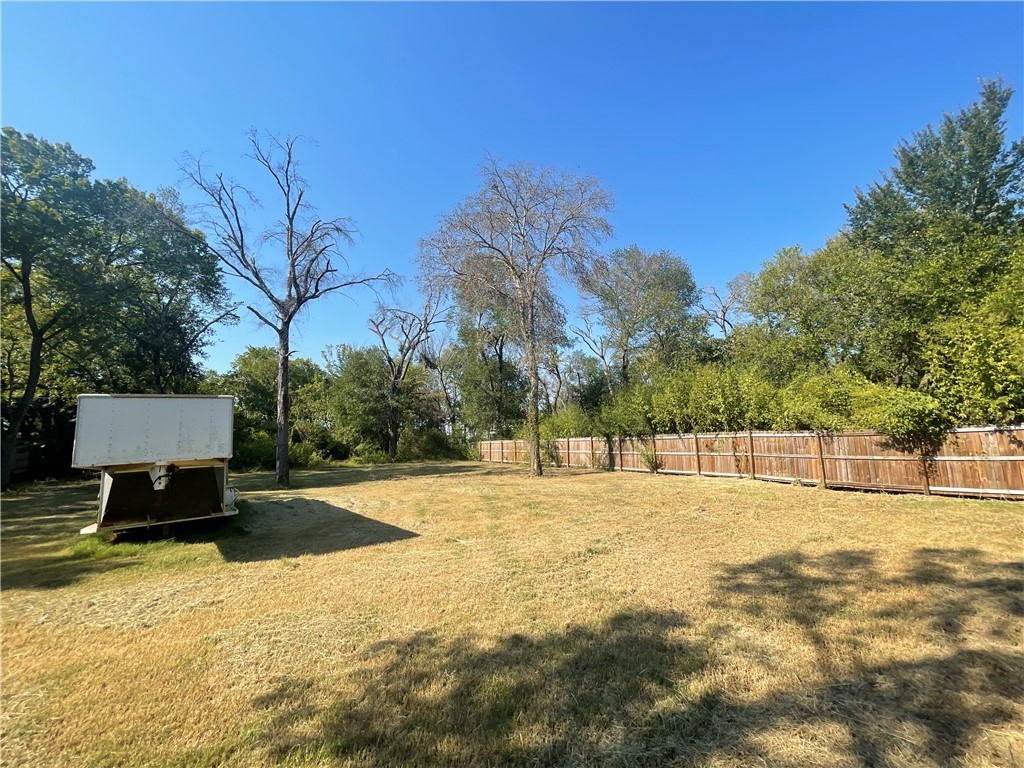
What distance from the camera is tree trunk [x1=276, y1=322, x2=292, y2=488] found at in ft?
50.9

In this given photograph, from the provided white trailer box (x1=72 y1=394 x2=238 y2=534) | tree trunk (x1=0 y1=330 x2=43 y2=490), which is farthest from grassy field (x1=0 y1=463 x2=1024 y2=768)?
tree trunk (x1=0 y1=330 x2=43 y2=490)

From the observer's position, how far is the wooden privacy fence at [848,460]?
7930 mm

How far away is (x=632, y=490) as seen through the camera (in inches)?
473

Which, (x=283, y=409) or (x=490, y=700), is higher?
(x=283, y=409)

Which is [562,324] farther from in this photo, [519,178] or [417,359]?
[417,359]

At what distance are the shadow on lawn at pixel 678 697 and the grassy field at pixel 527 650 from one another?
15 millimetres

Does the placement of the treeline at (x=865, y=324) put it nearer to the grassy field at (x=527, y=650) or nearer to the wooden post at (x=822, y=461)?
the wooden post at (x=822, y=461)

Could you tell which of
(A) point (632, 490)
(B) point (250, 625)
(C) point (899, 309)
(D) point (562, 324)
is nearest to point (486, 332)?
(D) point (562, 324)

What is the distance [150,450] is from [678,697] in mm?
7556

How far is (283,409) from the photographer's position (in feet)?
53.9

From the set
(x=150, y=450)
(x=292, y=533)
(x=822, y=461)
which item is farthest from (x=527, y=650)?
(x=822, y=461)

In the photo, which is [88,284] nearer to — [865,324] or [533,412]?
[533,412]

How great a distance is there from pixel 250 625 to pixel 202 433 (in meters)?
4.40

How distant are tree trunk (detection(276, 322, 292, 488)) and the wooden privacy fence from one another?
13675 millimetres
